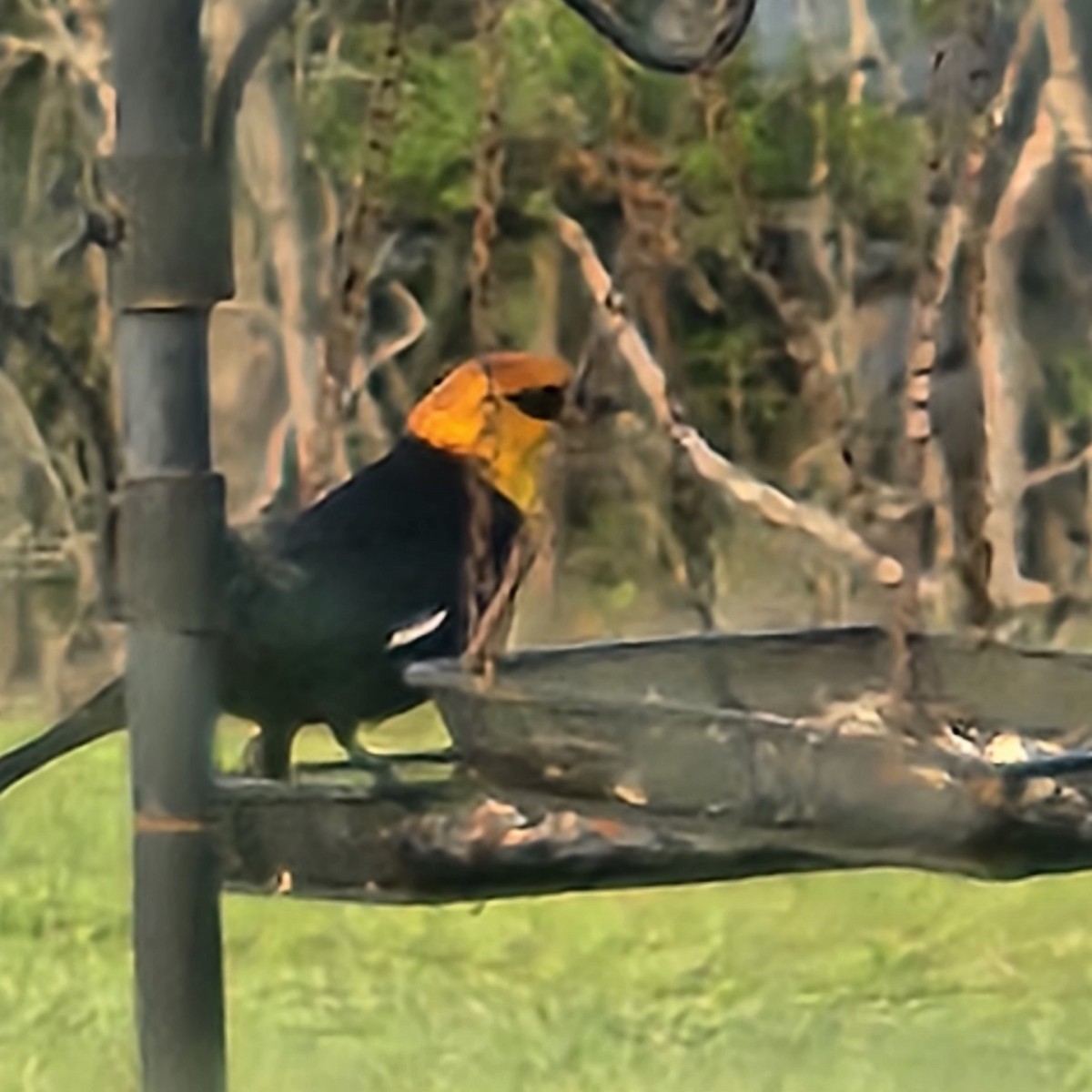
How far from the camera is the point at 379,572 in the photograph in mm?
1272

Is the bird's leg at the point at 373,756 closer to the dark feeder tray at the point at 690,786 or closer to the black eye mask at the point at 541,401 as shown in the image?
the dark feeder tray at the point at 690,786

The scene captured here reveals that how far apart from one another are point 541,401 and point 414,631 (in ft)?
0.47

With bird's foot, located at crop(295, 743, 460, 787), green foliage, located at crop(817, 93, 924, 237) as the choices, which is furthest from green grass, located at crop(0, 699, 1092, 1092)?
green foliage, located at crop(817, 93, 924, 237)

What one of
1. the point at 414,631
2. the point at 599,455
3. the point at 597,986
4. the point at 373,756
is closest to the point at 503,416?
the point at 414,631

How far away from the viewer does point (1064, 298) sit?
3.93 m

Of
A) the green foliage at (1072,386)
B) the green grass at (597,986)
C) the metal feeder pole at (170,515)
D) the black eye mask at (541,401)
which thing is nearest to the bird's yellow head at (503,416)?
the black eye mask at (541,401)

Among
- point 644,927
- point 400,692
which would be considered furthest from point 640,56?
point 644,927

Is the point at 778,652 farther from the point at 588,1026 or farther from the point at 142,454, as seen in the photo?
the point at 588,1026

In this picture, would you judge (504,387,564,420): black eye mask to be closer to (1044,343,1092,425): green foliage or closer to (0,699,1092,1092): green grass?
(0,699,1092,1092): green grass

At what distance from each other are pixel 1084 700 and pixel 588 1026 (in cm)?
131

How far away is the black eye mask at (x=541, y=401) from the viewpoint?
1293 mm

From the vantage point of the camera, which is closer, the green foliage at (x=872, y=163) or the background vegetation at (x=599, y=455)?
the background vegetation at (x=599, y=455)

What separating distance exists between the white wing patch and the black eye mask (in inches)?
4.8

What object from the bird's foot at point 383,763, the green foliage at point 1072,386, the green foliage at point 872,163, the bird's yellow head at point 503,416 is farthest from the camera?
the green foliage at point 1072,386
